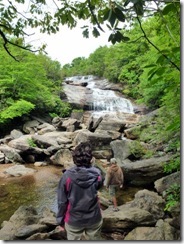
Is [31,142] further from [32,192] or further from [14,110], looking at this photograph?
[32,192]

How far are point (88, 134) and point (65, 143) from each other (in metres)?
1.28

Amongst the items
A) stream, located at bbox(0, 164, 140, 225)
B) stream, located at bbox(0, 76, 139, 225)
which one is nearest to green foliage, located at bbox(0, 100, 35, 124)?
stream, located at bbox(0, 76, 139, 225)

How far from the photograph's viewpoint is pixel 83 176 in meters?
2.21

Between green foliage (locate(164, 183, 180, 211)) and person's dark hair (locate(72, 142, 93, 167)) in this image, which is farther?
green foliage (locate(164, 183, 180, 211))

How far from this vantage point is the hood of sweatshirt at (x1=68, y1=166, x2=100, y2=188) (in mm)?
2205

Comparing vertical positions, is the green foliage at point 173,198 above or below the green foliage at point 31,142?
below

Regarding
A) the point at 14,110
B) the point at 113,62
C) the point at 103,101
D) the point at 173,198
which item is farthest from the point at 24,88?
the point at 173,198

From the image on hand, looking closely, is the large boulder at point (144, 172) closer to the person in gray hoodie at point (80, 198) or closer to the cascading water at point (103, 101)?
the person in gray hoodie at point (80, 198)

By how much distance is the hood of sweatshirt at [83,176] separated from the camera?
86.8 inches

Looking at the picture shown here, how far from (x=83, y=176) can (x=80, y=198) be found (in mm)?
180

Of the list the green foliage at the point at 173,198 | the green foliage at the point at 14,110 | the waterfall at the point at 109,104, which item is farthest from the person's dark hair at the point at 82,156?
the waterfall at the point at 109,104

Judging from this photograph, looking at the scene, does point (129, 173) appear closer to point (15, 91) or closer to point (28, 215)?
→ point (28, 215)

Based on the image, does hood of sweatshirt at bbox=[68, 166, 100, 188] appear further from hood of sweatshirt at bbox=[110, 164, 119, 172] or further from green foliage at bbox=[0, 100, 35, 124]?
green foliage at bbox=[0, 100, 35, 124]

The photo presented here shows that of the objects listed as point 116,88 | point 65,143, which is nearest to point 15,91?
point 65,143
